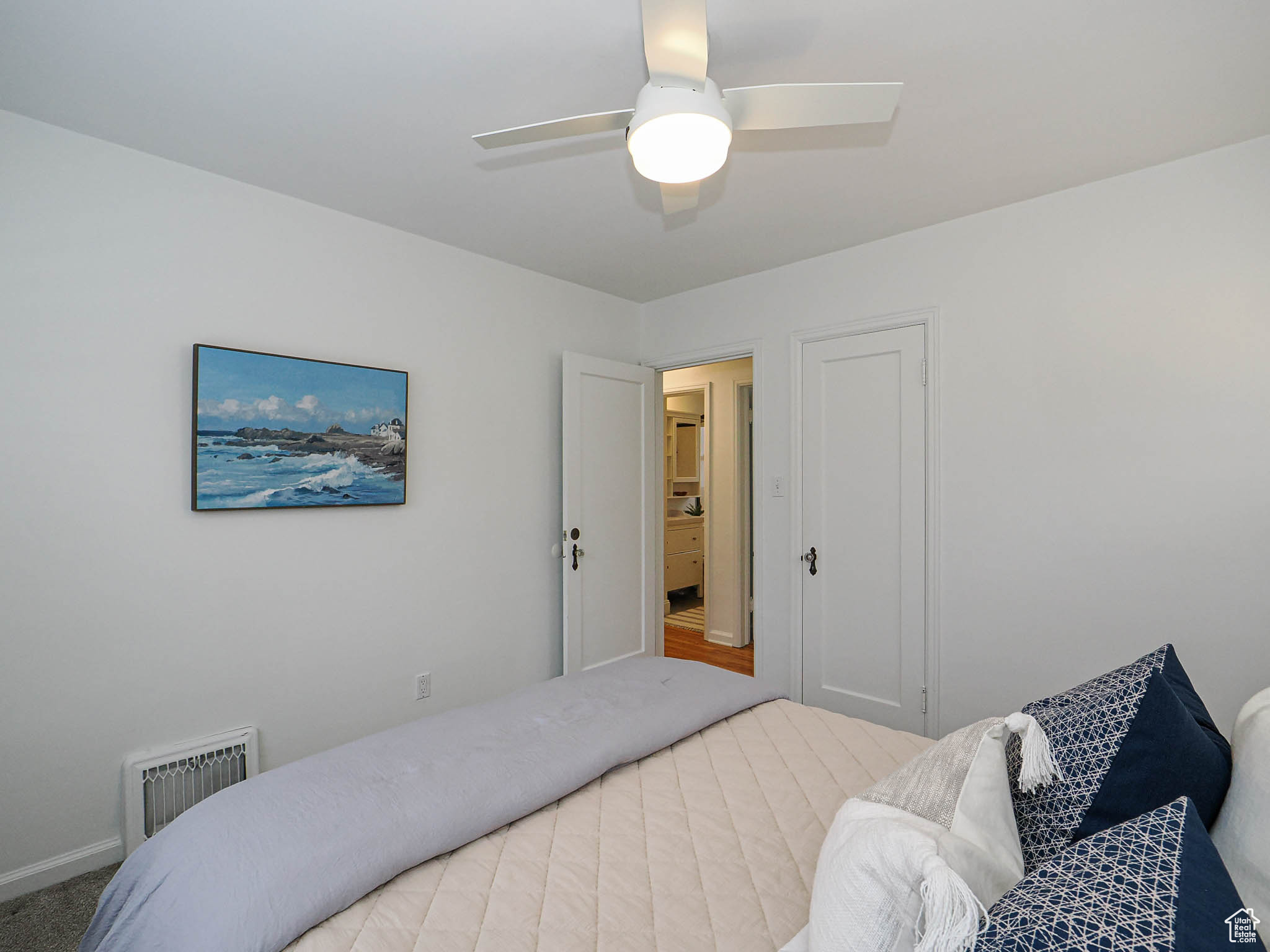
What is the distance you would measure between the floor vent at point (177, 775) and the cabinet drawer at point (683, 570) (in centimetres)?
439

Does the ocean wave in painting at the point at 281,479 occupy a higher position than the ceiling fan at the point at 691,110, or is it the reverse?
the ceiling fan at the point at 691,110

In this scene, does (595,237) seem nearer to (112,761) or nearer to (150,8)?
(150,8)

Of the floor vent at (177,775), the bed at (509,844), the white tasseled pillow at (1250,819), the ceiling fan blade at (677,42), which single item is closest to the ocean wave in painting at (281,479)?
the floor vent at (177,775)

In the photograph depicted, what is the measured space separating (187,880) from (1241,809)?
1786mm

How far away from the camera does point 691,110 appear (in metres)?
1.49

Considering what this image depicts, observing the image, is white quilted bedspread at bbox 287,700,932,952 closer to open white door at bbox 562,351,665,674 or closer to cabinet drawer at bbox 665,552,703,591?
open white door at bbox 562,351,665,674

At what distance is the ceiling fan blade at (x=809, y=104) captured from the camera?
1.53m

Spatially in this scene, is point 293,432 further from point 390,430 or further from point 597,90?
point 597,90

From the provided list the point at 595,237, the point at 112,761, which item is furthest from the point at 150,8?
the point at 112,761

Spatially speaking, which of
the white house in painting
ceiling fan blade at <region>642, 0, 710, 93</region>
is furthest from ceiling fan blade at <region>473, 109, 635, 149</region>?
the white house in painting

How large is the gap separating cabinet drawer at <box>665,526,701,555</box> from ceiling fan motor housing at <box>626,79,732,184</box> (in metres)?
5.14

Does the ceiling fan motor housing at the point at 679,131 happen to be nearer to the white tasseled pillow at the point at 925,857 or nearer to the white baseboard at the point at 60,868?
the white tasseled pillow at the point at 925,857

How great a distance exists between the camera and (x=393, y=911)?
3.77ft

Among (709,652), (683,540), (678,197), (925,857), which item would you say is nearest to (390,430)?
(678,197)
